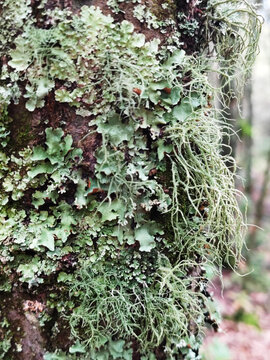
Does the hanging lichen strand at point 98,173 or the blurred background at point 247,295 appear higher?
the hanging lichen strand at point 98,173

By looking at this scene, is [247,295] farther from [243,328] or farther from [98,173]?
[98,173]

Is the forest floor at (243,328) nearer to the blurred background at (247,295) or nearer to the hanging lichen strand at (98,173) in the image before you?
the blurred background at (247,295)

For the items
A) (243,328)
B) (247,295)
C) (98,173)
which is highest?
(98,173)

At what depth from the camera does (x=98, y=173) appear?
97cm

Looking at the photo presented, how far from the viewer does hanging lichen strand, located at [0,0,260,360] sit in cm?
96

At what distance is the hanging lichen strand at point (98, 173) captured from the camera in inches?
37.7

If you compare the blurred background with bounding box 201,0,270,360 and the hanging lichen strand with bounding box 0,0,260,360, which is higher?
the hanging lichen strand with bounding box 0,0,260,360

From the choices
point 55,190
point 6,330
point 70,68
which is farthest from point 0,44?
point 6,330

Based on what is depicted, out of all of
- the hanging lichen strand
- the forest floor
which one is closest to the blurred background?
the forest floor

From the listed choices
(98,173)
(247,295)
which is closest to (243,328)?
(247,295)

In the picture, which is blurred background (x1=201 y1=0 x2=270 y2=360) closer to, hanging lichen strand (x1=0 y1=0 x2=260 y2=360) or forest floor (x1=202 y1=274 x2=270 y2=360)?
forest floor (x1=202 y1=274 x2=270 y2=360)

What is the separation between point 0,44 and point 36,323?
31.5 inches

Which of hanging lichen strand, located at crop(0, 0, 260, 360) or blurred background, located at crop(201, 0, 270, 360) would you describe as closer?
hanging lichen strand, located at crop(0, 0, 260, 360)

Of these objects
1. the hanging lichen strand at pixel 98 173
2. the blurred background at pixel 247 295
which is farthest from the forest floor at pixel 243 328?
the hanging lichen strand at pixel 98 173
